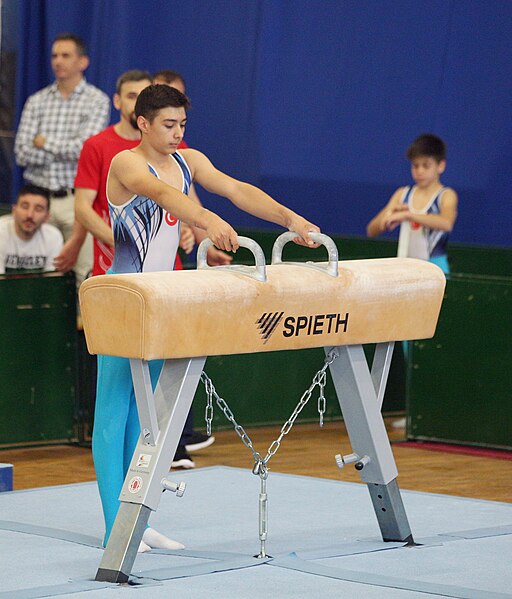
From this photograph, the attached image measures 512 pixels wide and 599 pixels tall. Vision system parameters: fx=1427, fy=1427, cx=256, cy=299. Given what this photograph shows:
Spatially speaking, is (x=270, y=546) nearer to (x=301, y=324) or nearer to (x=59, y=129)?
(x=301, y=324)

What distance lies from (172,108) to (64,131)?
542 cm

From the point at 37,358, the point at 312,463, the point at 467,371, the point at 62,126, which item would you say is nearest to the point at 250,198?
the point at 312,463

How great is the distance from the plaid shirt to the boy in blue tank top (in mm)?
2444

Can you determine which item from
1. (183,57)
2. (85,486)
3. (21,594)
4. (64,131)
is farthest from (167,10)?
(21,594)

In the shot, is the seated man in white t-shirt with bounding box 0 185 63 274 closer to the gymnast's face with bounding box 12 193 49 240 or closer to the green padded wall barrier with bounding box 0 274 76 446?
the gymnast's face with bounding box 12 193 49 240

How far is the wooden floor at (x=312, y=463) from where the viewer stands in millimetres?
6430

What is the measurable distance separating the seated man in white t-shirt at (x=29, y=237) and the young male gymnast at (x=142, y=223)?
3219 mm

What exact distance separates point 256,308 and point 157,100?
80cm

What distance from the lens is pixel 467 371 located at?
294 inches

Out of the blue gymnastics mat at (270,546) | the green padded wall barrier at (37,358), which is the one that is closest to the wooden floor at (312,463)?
the green padded wall barrier at (37,358)

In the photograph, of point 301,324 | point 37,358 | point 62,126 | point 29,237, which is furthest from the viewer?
point 62,126

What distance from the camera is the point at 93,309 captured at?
4426mm

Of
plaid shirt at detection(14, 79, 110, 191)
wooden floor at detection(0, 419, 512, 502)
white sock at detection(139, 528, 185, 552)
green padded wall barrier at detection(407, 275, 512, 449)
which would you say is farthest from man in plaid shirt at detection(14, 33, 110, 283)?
white sock at detection(139, 528, 185, 552)

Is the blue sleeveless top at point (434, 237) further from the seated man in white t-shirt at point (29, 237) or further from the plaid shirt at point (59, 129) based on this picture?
the plaid shirt at point (59, 129)
